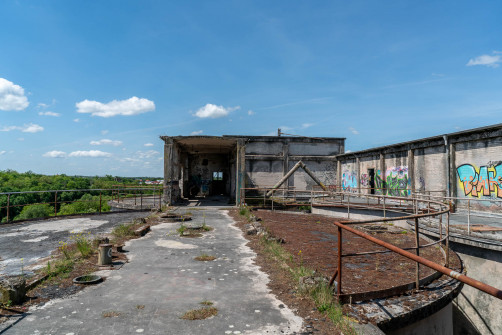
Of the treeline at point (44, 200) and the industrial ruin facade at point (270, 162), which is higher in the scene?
the industrial ruin facade at point (270, 162)

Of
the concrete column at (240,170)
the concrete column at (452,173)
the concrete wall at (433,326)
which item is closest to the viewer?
the concrete wall at (433,326)

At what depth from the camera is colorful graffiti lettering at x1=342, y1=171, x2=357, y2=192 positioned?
79.5 feet

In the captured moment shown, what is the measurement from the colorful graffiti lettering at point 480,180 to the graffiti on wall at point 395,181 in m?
3.62

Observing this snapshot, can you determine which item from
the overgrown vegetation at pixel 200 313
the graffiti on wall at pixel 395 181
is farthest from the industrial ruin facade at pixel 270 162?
the overgrown vegetation at pixel 200 313

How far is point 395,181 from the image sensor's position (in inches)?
745

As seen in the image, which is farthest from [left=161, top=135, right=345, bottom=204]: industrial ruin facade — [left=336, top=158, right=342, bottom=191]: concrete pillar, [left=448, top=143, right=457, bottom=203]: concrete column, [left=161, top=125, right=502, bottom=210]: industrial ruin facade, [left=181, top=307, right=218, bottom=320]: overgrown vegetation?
[left=181, top=307, right=218, bottom=320]: overgrown vegetation

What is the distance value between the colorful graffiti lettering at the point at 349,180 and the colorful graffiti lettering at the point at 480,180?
992cm

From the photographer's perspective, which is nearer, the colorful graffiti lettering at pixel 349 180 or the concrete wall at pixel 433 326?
the concrete wall at pixel 433 326

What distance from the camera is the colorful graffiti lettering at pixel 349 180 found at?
79.5ft

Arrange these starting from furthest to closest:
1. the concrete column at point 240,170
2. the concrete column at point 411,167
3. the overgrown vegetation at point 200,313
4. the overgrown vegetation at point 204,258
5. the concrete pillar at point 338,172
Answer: the concrete pillar at point 338,172
the concrete column at point 240,170
the concrete column at point 411,167
the overgrown vegetation at point 204,258
the overgrown vegetation at point 200,313

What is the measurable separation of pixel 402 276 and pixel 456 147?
39.0 feet

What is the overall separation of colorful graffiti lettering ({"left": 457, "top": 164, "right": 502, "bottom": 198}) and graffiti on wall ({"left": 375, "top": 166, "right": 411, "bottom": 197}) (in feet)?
11.9

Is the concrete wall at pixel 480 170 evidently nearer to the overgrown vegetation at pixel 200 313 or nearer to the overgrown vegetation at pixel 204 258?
the overgrown vegetation at pixel 204 258

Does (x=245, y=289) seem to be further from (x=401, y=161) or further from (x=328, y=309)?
(x=401, y=161)
